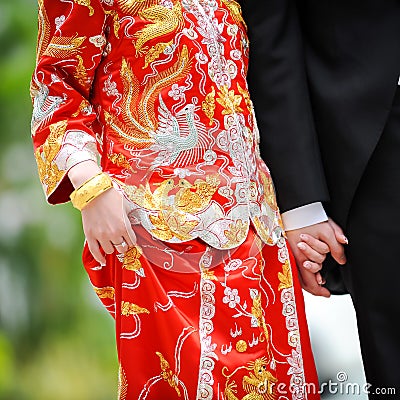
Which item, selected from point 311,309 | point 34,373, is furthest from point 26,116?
point 311,309

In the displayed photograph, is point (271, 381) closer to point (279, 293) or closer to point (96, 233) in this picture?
point (279, 293)

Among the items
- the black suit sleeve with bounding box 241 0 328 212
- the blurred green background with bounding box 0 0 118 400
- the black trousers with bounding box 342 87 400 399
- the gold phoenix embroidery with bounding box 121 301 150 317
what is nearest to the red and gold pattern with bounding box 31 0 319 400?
the gold phoenix embroidery with bounding box 121 301 150 317

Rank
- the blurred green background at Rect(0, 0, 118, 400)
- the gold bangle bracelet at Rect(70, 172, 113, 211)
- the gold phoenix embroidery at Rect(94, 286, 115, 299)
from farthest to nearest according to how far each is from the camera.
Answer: the blurred green background at Rect(0, 0, 118, 400) < the gold phoenix embroidery at Rect(94, 286, 115, 299) < the gold bangle bracelet at Rect(70, 172, 113, 211)

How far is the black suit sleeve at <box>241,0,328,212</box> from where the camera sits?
1.34 metres

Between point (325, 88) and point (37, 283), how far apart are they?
139 centimetres

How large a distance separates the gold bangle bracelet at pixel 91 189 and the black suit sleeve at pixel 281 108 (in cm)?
34

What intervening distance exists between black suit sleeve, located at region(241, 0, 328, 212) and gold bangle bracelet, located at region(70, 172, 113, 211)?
0.34 metres

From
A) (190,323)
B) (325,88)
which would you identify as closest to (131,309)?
(190,323)

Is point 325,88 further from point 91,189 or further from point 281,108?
point 91,189

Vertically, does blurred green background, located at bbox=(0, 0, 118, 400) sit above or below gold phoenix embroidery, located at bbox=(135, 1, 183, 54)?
below

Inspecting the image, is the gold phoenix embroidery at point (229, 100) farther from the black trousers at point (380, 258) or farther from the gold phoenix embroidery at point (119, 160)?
the black trousers at point (380, 258)
